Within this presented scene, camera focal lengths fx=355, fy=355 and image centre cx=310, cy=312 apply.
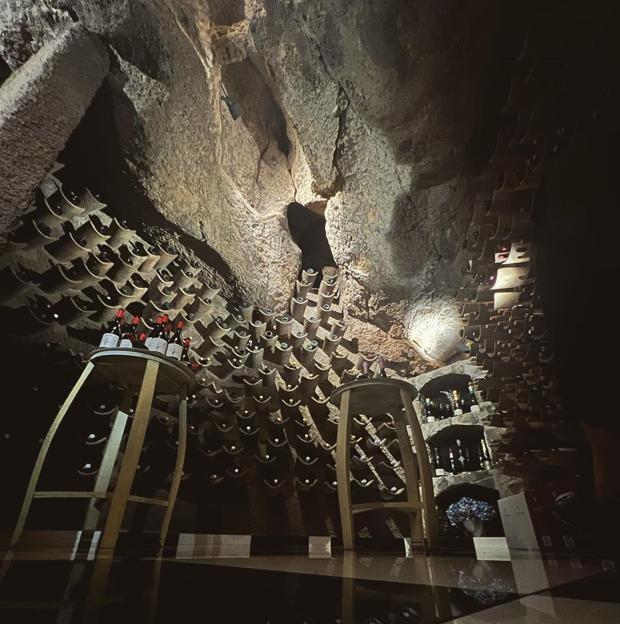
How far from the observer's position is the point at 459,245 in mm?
3570

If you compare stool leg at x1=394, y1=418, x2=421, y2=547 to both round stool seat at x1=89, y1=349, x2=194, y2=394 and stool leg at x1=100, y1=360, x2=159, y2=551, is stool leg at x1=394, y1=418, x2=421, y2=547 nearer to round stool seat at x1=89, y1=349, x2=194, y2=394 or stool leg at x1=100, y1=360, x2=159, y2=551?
round stool seat at x1=89, y1=349, x2=194, y2=394

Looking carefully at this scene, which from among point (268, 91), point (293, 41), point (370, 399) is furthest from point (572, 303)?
point (268, 91)

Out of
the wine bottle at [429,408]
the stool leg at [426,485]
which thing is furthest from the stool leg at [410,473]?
the wine bottle at [429,408]

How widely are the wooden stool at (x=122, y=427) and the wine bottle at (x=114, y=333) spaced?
12 centimetres

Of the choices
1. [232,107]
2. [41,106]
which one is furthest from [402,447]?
[232,107]

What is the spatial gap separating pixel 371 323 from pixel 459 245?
162 centimetres

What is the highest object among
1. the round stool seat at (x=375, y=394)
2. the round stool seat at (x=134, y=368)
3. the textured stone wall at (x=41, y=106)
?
the textured stone wall at (x=41, y=106)

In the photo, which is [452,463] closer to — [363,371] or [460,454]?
[460,454]

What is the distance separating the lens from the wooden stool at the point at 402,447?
5.78 feet

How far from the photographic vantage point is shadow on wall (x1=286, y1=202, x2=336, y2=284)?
251 inches

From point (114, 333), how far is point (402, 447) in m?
2.14

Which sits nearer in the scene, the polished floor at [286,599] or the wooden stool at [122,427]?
the polished floor at [286,599]

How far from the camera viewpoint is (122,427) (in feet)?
6.84

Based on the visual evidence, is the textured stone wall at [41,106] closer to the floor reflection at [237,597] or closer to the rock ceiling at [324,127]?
the rock ceiling at [324,127]
